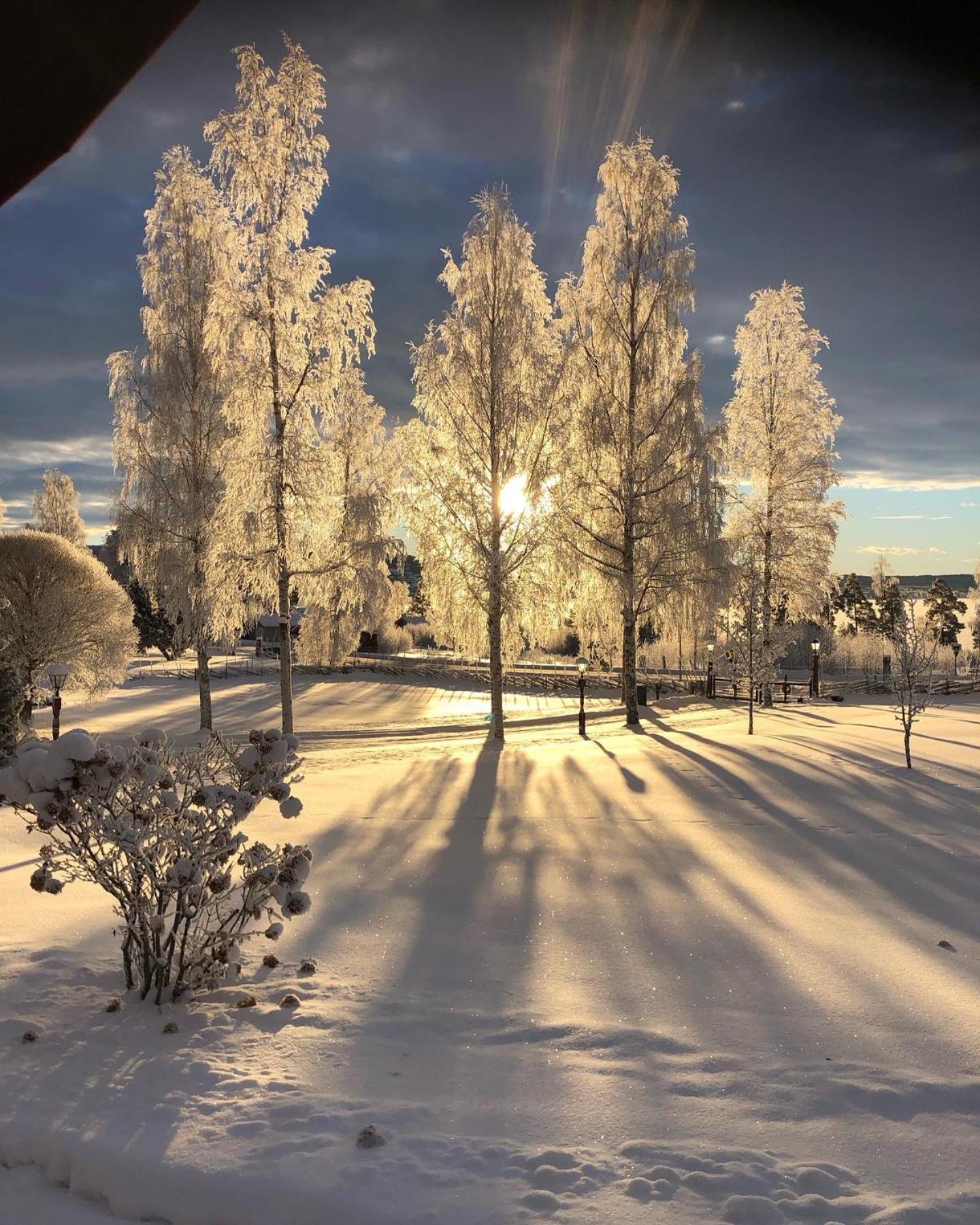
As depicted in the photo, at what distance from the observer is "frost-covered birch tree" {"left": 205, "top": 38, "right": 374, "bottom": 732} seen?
52.4 ft

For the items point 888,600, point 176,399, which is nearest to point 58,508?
point 176,399

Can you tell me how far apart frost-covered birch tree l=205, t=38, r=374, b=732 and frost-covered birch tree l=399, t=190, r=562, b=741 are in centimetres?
190

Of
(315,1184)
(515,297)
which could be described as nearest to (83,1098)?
(315,1184)

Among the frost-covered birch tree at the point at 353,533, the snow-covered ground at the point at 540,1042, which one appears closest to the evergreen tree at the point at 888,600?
the frost-covered birch tree at the point at 353,533

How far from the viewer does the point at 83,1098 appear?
10.7 ft

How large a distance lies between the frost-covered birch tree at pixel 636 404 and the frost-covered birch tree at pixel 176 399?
27.7ft

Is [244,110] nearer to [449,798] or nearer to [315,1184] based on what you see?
[449,798]

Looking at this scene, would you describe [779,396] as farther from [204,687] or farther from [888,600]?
[888,600]

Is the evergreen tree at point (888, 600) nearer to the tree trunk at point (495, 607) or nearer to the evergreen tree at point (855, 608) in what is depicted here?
the evergreen tree at point (855, 608)

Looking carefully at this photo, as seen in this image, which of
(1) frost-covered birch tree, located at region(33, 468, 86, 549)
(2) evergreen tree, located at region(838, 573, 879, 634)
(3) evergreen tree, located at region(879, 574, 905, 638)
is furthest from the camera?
(2) evergreen tree, located at region(838, 573, 879, 634)

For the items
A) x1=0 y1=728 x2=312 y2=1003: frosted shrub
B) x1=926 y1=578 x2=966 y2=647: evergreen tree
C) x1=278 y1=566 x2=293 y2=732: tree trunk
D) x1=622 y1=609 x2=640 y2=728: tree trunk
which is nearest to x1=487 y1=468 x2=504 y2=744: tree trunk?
x1=622 y1=609 x2=640 y2=728: tree trunk

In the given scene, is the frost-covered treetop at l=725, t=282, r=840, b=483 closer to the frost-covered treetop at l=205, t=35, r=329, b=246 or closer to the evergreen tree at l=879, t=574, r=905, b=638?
the frost-covered treetop at l=205, t=35, r=329, b=246

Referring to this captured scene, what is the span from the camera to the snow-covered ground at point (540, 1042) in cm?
277

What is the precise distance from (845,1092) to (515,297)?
16.2 m
